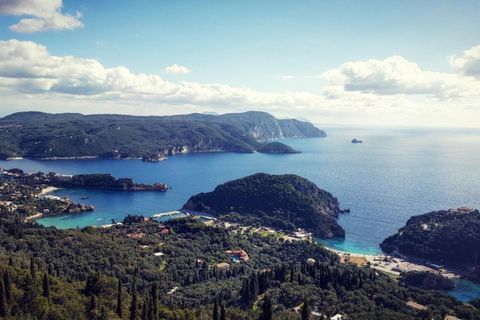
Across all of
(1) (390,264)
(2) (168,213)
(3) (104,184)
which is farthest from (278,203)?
(3) (104,184)

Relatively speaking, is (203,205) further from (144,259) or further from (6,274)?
(6,274)

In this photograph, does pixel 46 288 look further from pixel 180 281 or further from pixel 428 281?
pixel 428 281

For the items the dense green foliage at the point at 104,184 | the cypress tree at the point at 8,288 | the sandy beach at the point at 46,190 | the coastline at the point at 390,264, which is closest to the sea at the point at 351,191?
the coastline at the point at 390,264

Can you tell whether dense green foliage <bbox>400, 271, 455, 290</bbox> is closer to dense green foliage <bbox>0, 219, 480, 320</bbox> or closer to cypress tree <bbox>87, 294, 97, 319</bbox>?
dense green foliage <bbox>0, 219, 480, 320</bbox>

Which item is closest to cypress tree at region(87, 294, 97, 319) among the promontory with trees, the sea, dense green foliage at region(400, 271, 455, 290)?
the promontory with trees

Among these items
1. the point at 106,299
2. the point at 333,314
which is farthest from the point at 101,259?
the point at 333,314

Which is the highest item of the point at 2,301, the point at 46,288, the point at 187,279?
the point at 2,301

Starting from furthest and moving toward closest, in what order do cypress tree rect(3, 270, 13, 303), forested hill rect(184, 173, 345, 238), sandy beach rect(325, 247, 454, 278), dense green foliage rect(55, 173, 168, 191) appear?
dense green foliage rect(55, 173, 168, 191)
forested hill rect(184, 173, 345, 238)
sandy beach rect(325, 247, 454, 278)
cypress tree rect(3, 270, 13, 303)
